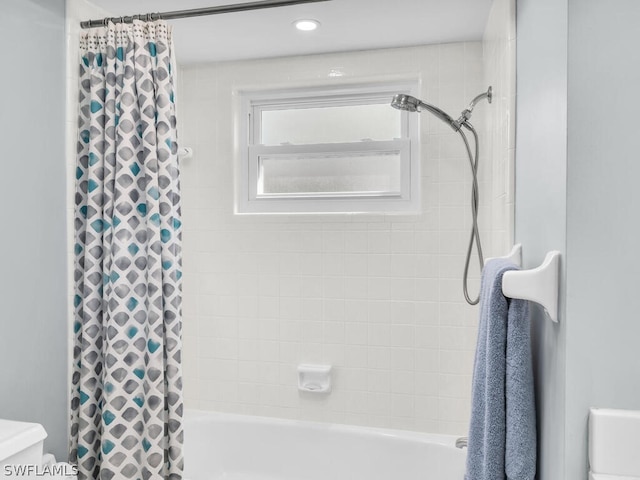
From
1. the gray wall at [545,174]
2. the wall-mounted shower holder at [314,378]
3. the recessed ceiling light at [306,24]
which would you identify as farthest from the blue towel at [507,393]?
the recessed ceiling light at [306,24]

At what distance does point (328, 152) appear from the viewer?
251cm

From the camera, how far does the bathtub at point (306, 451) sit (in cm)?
226

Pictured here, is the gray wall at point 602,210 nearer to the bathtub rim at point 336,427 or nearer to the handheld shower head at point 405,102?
the handheld shower head at point 405,102

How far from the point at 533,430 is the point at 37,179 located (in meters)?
1.75

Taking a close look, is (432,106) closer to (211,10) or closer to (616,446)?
(211,10)

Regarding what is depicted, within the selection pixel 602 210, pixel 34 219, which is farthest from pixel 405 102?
pixel 34 219

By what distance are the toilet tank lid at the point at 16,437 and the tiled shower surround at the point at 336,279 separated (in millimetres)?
1263

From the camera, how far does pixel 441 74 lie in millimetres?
2305

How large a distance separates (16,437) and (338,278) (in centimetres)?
149

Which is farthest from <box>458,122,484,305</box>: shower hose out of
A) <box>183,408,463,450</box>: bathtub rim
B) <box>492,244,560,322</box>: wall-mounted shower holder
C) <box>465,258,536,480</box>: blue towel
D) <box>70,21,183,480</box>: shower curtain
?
<box>70,21,183,480</box>: shower curtain

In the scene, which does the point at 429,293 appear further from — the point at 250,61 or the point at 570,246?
the point at 250,61

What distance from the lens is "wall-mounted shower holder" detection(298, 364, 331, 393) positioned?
2.39m

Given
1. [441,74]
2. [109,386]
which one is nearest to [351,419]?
[109,386]

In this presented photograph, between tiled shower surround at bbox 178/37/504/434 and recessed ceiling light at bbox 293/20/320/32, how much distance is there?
354mm
